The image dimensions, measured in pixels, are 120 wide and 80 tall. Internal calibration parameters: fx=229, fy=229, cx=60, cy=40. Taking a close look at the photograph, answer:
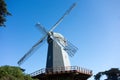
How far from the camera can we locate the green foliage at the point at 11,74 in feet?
91.9

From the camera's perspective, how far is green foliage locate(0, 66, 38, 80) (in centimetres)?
2801

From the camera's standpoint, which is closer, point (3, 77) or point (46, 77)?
point (3, 77)

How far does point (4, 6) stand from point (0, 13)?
1101mm

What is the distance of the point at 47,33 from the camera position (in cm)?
4762

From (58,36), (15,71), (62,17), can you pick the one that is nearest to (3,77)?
(15,71)

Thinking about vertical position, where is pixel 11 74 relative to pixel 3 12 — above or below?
below

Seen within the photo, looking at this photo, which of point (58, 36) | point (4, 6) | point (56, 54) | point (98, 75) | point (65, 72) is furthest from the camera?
point (98, 75)

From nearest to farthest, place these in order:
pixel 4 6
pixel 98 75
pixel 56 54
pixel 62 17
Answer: pixel 4 6 < pixel 56 54 < pixel 62 17 < pixel 98 75

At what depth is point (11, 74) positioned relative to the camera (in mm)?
29297

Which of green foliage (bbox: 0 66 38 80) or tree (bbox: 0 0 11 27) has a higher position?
tree (bbox: 0 0 11 27)

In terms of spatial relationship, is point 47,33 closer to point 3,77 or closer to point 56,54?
point 56,54

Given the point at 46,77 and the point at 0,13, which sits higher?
the point at 0,13

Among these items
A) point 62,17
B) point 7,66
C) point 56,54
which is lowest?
point 7,66

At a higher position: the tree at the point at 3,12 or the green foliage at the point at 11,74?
the tree at the point at 3,12
